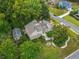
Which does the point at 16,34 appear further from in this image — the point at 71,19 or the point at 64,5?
the point at 64,5

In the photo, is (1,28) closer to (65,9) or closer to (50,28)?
(50,28)

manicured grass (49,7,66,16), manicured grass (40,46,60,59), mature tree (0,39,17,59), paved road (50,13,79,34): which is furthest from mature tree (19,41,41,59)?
manicured grass (49,7,66,16)

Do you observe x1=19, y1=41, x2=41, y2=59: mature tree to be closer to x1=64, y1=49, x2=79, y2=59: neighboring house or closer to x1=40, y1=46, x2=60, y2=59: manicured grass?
x1=40, y1=46, x2=60, y2=59: manicured grass

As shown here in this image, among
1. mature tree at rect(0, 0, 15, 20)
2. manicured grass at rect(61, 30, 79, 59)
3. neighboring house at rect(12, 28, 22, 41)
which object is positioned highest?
mature tree at rect(0, 0, 15, 20)

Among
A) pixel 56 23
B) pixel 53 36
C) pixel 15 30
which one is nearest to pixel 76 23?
pixel 56 23

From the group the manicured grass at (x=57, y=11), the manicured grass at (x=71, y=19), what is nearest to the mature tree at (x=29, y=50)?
the manicured grass at (x=71, y=19)

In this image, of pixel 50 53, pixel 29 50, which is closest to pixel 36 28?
pixel 50 53
